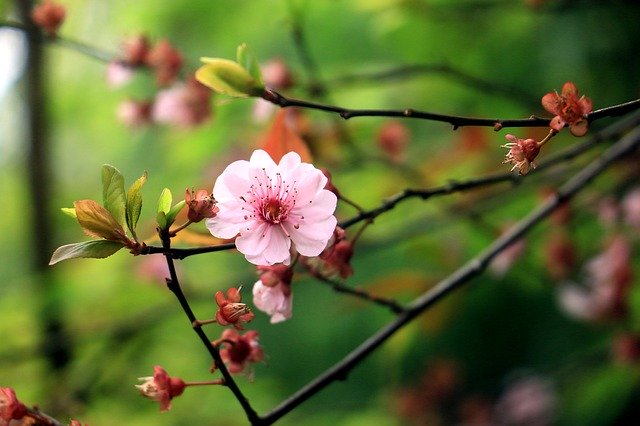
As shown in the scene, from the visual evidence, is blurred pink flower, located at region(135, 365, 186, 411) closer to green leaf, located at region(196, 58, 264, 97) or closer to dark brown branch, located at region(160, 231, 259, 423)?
dark brown branch, located at region(160, 231, 259, 423)

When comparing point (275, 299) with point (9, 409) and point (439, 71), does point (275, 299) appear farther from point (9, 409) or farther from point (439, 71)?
point (439, 71)

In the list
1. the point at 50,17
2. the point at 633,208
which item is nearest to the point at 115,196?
the point at 50,17

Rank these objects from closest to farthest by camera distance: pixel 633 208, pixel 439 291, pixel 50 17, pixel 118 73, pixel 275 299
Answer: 1. pixel 275 299
2. pixel 439 291
3. pixel 50 17
4. pixel 118 73
5. pixel 633 208

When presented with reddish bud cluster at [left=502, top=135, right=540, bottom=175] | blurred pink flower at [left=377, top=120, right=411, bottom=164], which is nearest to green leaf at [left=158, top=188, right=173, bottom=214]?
reddish bud cluster at [left=502, top=135, right=540, bottom=175]

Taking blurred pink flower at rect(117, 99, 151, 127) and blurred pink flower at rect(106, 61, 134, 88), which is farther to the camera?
blurred pink flower at rect(117, 99, 151, 127)

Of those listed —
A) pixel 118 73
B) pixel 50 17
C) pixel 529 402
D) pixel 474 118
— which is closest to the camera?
pixel 474 118

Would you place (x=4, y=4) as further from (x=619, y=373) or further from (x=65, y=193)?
(x=65, y=193)

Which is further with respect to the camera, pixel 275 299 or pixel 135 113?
pixel 135 113
